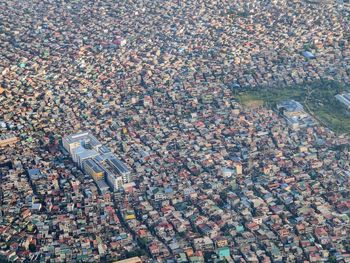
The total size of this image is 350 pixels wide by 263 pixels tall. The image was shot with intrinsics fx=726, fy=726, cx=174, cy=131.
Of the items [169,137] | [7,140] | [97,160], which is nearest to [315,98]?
[169,137]

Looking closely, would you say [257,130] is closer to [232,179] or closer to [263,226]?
[232,179]

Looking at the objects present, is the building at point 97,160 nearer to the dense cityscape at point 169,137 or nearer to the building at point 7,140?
the dense cityscape at point 169,137

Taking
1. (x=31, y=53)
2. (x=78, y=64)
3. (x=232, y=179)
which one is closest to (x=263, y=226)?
(x=232, y=179)

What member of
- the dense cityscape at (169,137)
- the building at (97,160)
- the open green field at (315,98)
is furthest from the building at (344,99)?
the building at (97,160)

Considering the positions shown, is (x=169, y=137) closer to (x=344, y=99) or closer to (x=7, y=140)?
(x=7, y=140)

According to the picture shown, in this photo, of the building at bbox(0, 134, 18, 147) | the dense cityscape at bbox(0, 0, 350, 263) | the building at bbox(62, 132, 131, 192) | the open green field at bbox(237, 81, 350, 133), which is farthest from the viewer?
the open green field at bbox(237, 81, 350, 133)

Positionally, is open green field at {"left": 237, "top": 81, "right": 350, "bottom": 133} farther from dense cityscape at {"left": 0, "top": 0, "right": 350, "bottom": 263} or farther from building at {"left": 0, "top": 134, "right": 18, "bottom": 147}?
building at {"left": 0, "top": 134, "right": 18, "bottom": 147}

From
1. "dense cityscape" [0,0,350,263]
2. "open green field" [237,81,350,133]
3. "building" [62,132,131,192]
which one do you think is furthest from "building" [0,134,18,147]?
"open green field" [237,81,350,133]
